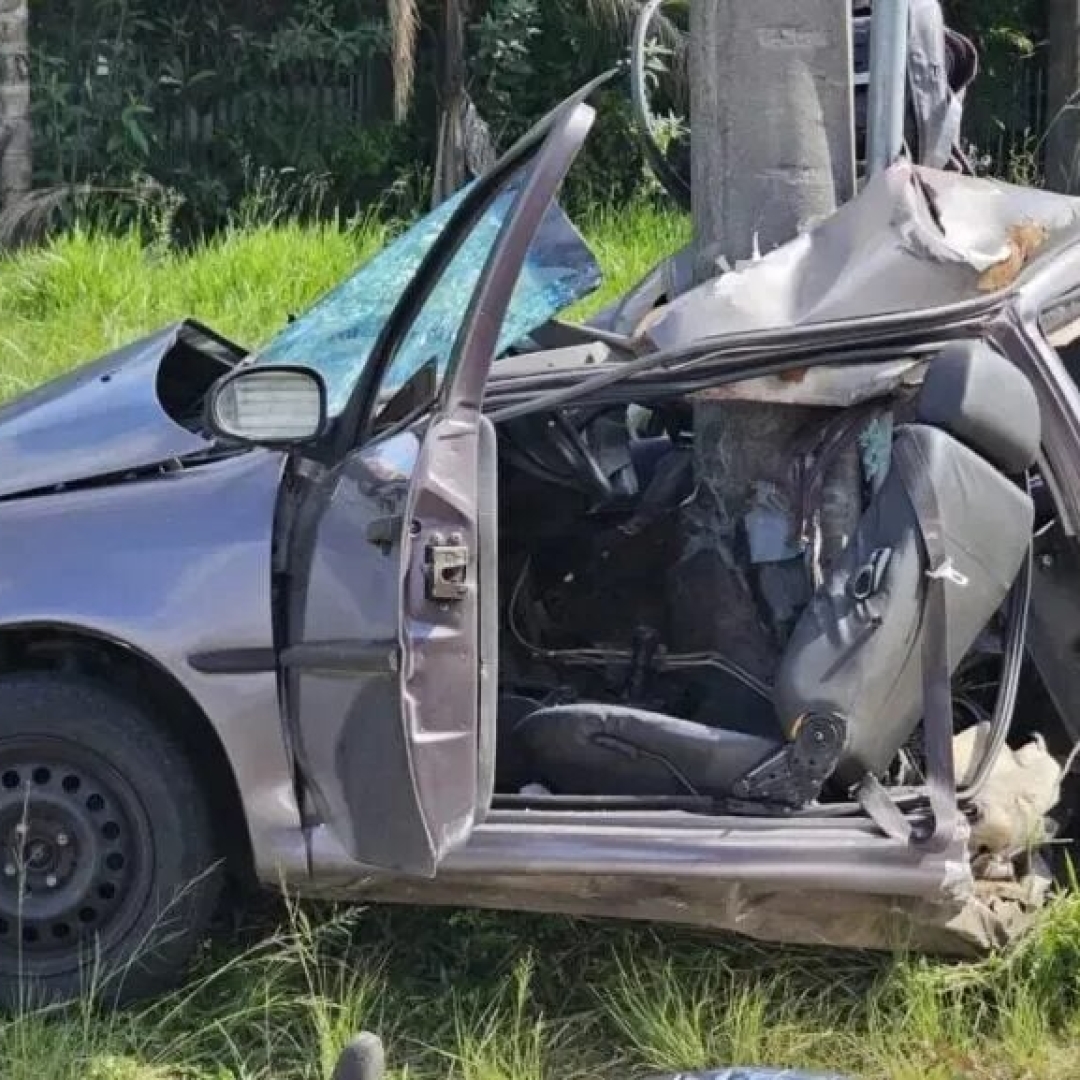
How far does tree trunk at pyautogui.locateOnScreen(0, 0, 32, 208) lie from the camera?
10602 millimetres

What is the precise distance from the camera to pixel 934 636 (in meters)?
3.46

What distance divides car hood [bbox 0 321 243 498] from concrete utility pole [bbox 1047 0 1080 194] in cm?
925

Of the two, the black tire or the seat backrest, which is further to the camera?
the black tire

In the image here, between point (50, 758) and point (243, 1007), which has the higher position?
point (50, 758)

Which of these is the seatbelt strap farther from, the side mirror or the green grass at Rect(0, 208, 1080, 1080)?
the side mirror

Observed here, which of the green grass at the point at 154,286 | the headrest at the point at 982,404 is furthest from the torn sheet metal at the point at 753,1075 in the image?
the green grass at the point at 154,286

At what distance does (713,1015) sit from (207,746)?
1159 millimetres

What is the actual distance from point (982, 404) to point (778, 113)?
1094 mm

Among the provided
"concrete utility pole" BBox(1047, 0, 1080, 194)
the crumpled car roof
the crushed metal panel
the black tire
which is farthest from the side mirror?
"concrete utility pole" BBox(1047, 0, 1080, 194)

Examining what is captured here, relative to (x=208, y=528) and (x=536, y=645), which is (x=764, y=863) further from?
(x=208, y=528)

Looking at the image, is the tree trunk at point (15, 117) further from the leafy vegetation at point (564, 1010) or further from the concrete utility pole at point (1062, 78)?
the leafy vegetation at point (564, 1010)

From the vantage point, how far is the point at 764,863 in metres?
3.39

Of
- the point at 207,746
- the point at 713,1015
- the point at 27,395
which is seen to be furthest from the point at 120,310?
the point at 713,1015

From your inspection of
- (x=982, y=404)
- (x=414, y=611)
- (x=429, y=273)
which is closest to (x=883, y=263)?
(x=982, y=404)
